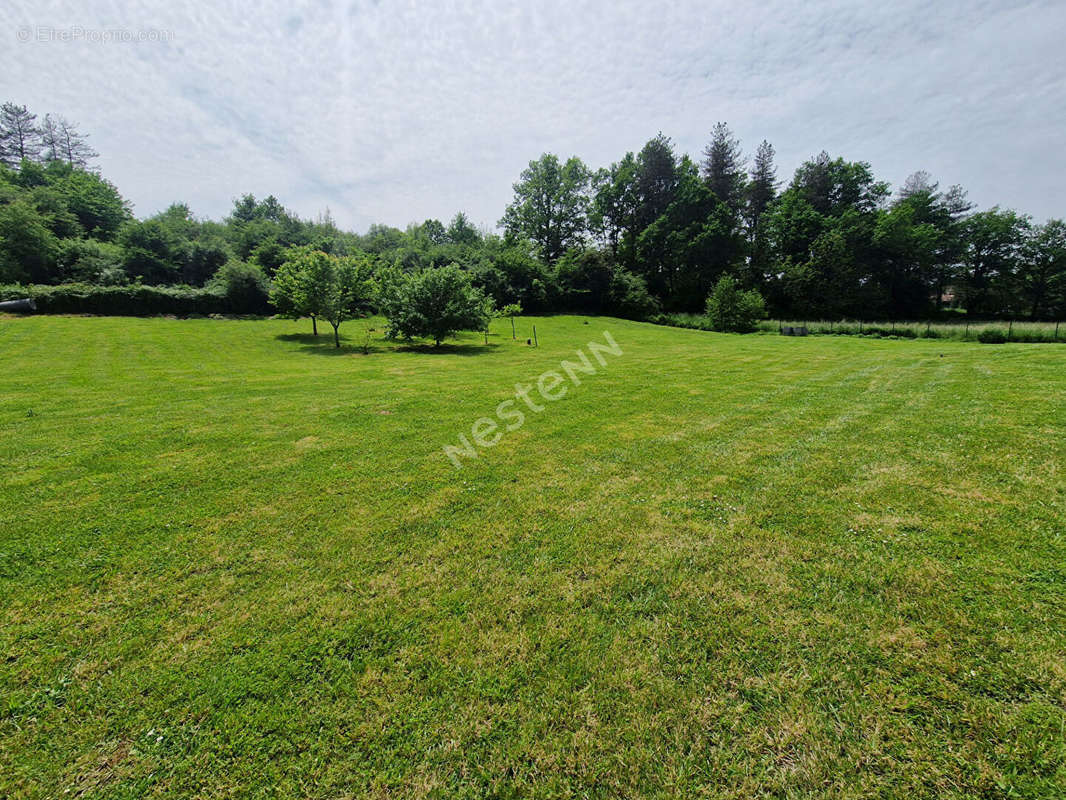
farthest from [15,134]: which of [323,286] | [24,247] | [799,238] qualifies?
[799,238]

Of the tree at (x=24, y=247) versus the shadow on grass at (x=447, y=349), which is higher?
the tree at (x=24, y=247)

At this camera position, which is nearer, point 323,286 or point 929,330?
point 323,286

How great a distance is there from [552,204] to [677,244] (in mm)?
18350

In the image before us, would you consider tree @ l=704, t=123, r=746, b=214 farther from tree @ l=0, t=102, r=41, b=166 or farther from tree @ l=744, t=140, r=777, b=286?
tree @ l=0, t=102, r=41, b=166

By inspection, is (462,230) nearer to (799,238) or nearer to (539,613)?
(799,238)

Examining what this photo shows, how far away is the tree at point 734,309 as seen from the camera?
119 ft

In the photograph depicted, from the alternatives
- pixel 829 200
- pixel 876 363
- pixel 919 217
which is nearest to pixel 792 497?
pixel 876 363

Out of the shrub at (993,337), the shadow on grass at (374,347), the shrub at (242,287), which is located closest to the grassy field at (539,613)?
the shadow on grass at (374,347)

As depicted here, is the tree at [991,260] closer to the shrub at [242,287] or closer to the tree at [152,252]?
the shrub at [242,287]

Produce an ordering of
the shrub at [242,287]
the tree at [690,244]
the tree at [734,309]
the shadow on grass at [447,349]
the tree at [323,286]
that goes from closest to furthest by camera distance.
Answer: the shadow on grass at [447,349]
the tree at [323,286]
the tree at [734,309]
the shrub at [242,287]
the tree at [690,244]

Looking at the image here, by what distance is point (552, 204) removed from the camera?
5431 cm

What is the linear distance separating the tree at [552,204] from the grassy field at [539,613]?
2054 inches

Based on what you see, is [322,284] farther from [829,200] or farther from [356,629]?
[829,200]

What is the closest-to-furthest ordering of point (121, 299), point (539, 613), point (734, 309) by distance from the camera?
1. point (539, 613)
2. point (121, 299)
3. point (734, 309)
